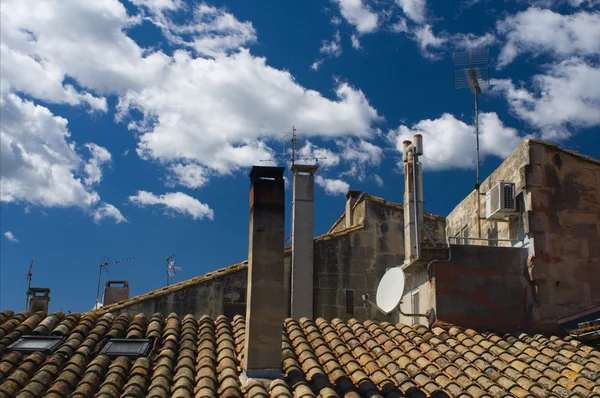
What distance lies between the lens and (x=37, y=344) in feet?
33.3

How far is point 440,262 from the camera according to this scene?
13.9 meters

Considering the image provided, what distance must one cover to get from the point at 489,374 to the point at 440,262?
368 cm

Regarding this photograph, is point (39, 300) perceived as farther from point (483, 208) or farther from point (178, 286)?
point (483, 208)

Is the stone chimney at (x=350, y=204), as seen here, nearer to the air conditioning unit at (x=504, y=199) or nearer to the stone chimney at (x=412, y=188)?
the stone chimney at (x=412, y=188)

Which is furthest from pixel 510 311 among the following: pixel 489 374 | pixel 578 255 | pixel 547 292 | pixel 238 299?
pixel 238 299

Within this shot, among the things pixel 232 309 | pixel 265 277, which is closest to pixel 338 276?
pixel 232 309

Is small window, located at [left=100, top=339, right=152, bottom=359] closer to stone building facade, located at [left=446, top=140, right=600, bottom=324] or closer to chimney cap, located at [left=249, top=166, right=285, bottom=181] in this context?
chimney cap, located at [left=249, top=166, right=285, bottom=181]

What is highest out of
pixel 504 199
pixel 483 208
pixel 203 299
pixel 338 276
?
pixel 483 208

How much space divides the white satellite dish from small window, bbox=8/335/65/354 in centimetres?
608

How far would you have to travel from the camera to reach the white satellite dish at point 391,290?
44.0 ft

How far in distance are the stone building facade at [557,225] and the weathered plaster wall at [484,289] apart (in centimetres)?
25

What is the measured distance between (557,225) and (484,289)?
75.6 inches

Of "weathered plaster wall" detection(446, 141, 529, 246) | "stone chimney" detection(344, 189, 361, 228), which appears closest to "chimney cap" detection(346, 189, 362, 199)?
"stone chimney" detection(344, 189, 361, 228)

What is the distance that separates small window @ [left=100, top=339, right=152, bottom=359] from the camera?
398 inches
